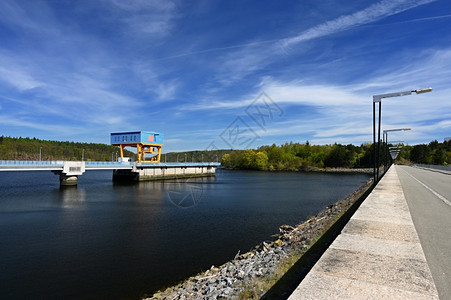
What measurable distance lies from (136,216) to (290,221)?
516 inches

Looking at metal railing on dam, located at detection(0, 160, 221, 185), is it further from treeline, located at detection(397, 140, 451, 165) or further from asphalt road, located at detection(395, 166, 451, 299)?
treeline, located at detection(397, 140, 451, 165)

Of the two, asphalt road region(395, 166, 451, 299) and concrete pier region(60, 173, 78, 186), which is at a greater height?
asphalt road region(395, 166, 451, 299)

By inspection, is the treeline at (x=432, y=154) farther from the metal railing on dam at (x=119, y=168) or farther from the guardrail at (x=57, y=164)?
the guardrail at (x=57, y=164)

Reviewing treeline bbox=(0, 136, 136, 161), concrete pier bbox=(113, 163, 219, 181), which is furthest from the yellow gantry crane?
treeline bbox=(0, 136, 136, 161)

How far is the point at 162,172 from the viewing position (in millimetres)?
78500

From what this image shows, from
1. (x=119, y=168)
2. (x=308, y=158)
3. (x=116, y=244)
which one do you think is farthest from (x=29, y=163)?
(x=308, y=158)

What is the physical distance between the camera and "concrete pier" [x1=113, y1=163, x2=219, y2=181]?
229ft

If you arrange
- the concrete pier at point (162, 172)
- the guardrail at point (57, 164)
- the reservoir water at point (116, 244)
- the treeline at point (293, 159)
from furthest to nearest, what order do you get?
the treeline at point (293, 159) → the concrete pier at point (162, 172) → the guardrail at point (57, 164) → the reservoir water at point (116, 244)

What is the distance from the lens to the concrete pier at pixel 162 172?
69.9 metres

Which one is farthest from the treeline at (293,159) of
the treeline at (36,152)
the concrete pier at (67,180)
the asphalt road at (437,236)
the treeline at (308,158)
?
the asphalt road at (437,236)

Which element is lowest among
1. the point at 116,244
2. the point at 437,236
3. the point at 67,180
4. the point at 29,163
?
the point at 116,244

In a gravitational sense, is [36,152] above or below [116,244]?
above

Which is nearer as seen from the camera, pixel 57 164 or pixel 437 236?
pixel 437 236

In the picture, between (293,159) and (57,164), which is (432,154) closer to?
(293,159)
